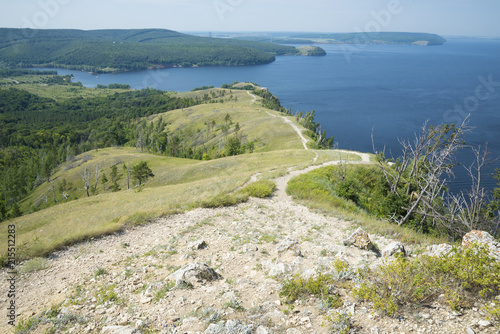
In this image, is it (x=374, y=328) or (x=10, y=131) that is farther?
(x=10, y=131)

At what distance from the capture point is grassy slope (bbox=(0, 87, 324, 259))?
1892cm

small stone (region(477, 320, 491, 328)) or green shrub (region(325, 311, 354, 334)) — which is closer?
small stone (region(477, 320, 491, 328))

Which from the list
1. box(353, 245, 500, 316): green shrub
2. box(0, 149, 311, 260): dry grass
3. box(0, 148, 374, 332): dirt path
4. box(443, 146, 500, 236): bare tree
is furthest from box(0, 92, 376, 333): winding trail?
box(443, 146, 500, 236): bare tree

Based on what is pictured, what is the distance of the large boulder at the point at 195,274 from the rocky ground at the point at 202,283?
0.04m

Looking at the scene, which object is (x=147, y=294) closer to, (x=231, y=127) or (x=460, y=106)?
(x=231, y=127)

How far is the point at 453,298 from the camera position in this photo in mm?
7285

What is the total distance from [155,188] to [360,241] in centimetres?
3772

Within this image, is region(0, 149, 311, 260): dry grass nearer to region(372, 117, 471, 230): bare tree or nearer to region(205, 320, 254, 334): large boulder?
region(205, 320, 254, 334): large boulder

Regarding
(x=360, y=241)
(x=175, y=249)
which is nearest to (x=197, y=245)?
(x=175, y=249)

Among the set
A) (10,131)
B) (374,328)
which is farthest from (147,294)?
(10,131)

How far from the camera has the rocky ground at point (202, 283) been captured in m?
7.45

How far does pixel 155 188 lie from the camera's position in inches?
1761

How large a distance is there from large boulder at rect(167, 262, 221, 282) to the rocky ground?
36mm

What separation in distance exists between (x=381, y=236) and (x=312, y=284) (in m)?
7.75
